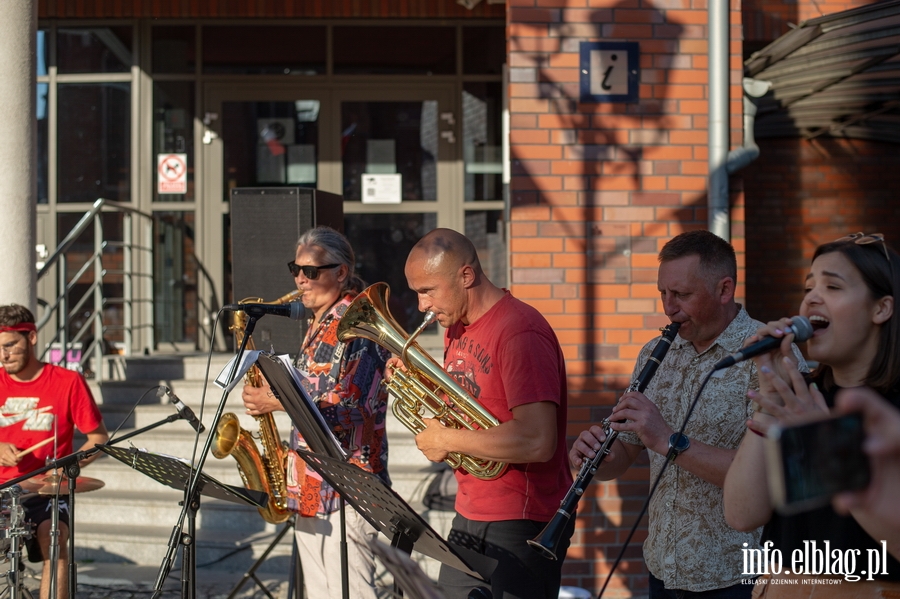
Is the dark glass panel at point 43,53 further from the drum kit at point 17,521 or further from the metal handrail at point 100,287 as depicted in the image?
the drum kit at point 17,521

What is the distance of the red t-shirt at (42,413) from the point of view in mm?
4281

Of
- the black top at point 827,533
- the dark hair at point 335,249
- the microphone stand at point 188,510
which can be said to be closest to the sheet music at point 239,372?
the microphone stand at point 188,510

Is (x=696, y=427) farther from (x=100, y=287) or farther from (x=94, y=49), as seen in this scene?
(x=94, y=49)

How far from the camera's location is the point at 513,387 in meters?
2.68

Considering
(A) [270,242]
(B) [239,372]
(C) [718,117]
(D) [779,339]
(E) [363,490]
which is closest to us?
(D) [779,339]

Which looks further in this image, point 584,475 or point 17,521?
point 17,521

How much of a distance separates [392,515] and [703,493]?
0.96 meters

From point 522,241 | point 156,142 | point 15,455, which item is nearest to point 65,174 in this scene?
point 156,142

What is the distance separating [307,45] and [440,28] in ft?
4.16

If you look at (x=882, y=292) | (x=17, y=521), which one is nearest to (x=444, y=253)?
(x=882, y=292)

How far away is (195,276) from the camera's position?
799cm

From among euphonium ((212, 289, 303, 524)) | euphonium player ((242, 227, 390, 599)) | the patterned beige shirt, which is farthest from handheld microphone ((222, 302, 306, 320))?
the patterned beige shirt

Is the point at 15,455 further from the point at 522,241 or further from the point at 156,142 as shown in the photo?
the point at 156,142

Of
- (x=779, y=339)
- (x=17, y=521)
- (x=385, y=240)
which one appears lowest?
(x=17, y=521)
